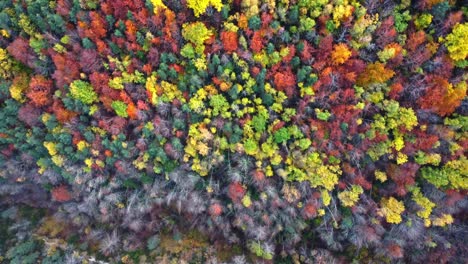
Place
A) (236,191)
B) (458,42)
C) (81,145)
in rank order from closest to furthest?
(458,42) → (236,191) → (81,145)

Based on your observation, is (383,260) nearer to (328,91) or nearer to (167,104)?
(328,91)

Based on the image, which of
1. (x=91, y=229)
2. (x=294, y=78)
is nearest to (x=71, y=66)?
(x=91, y=229)

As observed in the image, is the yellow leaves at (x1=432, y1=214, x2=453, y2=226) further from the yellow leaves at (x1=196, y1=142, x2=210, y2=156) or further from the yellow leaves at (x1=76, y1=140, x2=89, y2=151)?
the yellow leaves at (x1=76, y1=140, x2=89, y2=151)

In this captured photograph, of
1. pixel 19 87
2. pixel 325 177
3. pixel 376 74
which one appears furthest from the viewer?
pixel 19 87

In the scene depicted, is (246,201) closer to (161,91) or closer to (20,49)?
(161,91)

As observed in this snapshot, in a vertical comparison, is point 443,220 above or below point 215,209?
above

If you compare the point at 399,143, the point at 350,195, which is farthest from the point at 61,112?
the point at 399,143
